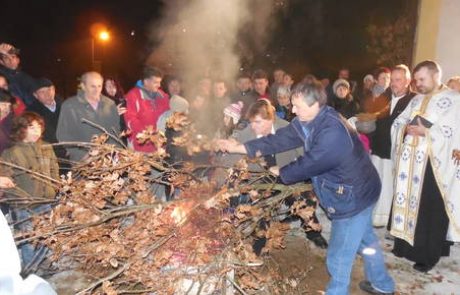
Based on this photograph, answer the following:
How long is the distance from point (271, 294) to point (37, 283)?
121 inches

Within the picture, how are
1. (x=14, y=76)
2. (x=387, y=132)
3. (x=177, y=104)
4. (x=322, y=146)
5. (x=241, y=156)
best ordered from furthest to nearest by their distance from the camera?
(x=14, y=76), (x=387, y=132), (x=177, y=104), (x=241, y=156), (x=322, y=146)

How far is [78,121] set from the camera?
19.5 feet

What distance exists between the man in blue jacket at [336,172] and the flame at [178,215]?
3.19 feet

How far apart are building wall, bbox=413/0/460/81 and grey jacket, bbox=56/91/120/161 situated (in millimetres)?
6857

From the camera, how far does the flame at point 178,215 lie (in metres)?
3.89

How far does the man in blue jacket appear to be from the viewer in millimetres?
3990

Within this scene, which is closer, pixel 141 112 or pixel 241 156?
pixel 241 156

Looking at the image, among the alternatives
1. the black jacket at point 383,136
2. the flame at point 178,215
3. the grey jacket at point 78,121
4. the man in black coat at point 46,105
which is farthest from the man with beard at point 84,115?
the black jacket at point 383,136

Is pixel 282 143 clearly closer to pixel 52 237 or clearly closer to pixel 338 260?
pixel 338 260

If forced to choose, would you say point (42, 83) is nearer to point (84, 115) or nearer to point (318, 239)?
point (84, 115)

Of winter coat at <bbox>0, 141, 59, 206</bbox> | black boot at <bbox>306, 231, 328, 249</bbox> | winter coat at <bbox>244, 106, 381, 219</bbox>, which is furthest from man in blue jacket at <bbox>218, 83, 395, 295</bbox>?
winter coat at <bbox>0, 141, 59, 206</bbox>

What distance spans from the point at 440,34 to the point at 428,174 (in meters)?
5.12

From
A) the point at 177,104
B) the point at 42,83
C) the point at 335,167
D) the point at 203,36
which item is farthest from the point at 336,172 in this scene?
the point at 203,36

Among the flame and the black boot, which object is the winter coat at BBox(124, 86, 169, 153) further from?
the flame
